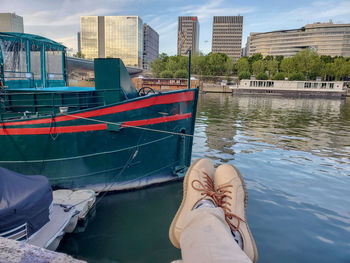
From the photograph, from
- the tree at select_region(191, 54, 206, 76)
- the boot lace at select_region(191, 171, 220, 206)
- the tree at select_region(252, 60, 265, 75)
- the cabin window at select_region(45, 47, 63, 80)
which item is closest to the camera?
the boot lace at select_region(191, 171, 220, 206)

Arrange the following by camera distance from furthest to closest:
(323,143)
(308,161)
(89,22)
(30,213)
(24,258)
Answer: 1. (89,22)
2. (323,143)
3. (308,161)
4. (30,213)
5. (24,258)

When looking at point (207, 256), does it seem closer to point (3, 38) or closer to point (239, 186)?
point (239, 186)

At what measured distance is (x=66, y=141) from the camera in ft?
24.0

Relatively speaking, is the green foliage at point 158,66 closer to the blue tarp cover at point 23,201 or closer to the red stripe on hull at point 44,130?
→ the red stripe on hull at point 44,130

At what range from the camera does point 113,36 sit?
14912cm

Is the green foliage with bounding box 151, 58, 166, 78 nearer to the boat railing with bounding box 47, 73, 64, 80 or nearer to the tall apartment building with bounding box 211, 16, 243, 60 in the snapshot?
the tall apartment building with bounding box 211, 16, 243, 60

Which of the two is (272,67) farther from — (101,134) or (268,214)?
(101,134)

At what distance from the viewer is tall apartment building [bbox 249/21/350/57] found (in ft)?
465

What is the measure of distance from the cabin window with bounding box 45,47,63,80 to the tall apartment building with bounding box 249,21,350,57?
146 m

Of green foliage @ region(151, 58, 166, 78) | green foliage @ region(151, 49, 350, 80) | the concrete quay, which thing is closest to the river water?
the concrete quay

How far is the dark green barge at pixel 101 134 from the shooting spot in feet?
23.7

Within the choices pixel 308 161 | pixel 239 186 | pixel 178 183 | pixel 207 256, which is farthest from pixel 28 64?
pixel 308 161

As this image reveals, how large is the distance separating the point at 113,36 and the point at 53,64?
14946cm

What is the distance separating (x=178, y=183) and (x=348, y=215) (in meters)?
5.03
